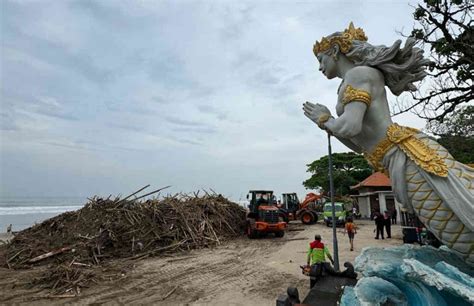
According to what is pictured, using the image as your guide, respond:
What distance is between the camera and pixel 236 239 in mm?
14844

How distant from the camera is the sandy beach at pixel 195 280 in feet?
21.1

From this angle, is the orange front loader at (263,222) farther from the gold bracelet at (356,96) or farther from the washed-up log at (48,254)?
the gold bracelet at (356,96)

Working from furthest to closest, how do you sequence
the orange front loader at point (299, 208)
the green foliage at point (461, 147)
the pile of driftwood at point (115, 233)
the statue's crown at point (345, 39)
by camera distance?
1. the orange front loader at point (299, 208)
2. the pile of driftwood at point (115, 233)
3. the green foliage at point (461, 147)
4. the statue's crown at point (345, 39)

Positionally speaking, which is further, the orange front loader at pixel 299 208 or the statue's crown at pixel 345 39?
the orange front loader at pixel 299 208

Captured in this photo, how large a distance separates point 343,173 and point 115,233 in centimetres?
2836

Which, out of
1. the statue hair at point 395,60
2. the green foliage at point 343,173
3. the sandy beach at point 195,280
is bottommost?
the sandy beach at point 195,280

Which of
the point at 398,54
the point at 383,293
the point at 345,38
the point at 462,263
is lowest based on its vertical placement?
the point at 383,293

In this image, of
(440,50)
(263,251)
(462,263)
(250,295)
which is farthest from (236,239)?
(462,263)

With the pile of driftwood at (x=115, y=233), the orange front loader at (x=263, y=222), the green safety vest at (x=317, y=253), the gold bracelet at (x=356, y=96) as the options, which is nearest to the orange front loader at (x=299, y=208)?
the orange front loader at (x=263, y=222)

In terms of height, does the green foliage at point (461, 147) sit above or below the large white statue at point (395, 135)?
above

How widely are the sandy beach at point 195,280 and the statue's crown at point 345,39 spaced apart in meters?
4.93

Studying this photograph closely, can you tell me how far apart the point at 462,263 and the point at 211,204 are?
14.0 m

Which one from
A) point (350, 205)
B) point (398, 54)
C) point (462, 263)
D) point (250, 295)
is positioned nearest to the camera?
point (462, 263)

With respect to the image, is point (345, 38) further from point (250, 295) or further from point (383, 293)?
point (250, 295)
